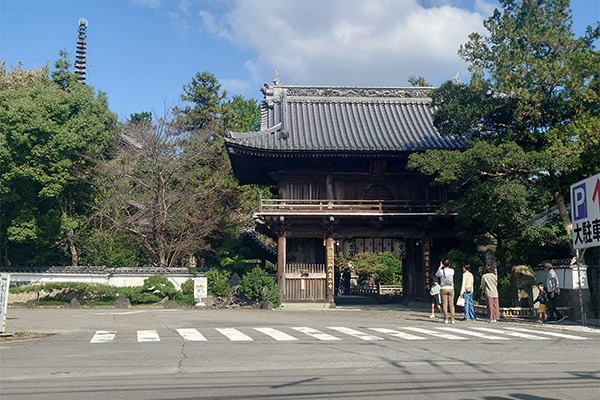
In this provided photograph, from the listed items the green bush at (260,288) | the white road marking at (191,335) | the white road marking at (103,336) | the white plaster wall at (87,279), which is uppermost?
the white plaster wall at (87,279)

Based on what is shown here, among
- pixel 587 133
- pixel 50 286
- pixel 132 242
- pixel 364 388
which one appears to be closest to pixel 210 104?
pixel 132 242

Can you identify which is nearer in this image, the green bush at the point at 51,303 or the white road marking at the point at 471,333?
the white road marking at the point at 471,333

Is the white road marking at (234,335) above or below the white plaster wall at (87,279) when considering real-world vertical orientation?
below

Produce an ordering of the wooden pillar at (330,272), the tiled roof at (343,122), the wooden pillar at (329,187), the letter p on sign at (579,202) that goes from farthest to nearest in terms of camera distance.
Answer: the wooden pillar at (329,187), the wooden pillar at (330,272), the tiled roof at (343,122), the letter p on sign at (579,202)

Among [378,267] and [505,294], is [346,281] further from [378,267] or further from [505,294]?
[505,294]

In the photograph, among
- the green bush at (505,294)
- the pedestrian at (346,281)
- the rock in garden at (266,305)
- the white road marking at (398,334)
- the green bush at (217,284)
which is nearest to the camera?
the white road marking at (398,334)

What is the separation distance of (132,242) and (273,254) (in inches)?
349

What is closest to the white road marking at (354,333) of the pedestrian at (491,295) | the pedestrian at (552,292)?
the pedestrian at (491,295)

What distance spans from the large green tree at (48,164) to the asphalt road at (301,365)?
57.5 feet

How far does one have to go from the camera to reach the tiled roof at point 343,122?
87.5 feet

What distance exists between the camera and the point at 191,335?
1252cm

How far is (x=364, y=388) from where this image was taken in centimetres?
680

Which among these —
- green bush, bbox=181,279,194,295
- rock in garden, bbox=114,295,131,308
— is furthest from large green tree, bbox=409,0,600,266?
rock in garden, bbox=114,295,131,308

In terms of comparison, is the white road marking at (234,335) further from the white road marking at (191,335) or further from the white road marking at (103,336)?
the white road marking at (103,336)
